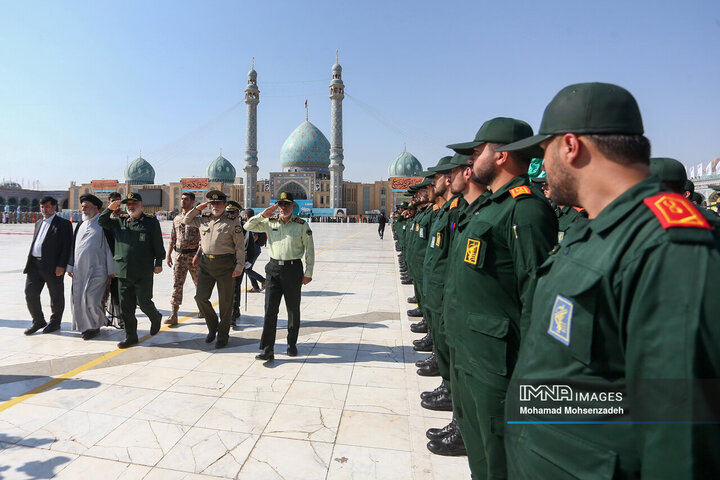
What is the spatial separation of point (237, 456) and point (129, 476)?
0.63 metres

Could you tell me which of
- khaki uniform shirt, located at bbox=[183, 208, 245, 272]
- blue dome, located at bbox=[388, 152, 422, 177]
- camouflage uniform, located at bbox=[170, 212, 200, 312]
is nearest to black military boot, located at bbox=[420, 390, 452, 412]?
khaki uniform shirt, located at bbox=[183, 208, 245, 272]

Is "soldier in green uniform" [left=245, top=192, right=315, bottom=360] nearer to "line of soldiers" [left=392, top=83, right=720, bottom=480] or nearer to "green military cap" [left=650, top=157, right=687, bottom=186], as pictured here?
"line of soldiers" [left=392, top=83, right=720, bottom=480]

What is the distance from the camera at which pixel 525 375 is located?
1.24 m

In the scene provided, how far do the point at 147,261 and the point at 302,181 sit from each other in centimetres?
5373

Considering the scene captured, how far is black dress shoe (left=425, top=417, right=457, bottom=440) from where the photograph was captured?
2863mm

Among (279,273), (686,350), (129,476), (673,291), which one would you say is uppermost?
(673,291)

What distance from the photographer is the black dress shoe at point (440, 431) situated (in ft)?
9.39

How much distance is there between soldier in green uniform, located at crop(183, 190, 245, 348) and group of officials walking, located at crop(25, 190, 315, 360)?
1cm

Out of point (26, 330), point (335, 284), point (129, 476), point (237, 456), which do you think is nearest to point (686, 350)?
point (237, 456)

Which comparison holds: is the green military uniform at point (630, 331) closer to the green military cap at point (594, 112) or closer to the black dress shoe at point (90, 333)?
the green military cap at point (594, 112)

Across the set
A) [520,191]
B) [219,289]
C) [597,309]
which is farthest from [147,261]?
[597,309]

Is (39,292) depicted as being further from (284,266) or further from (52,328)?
(284,266)

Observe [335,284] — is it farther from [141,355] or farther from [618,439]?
[618,439]

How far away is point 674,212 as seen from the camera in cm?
92
